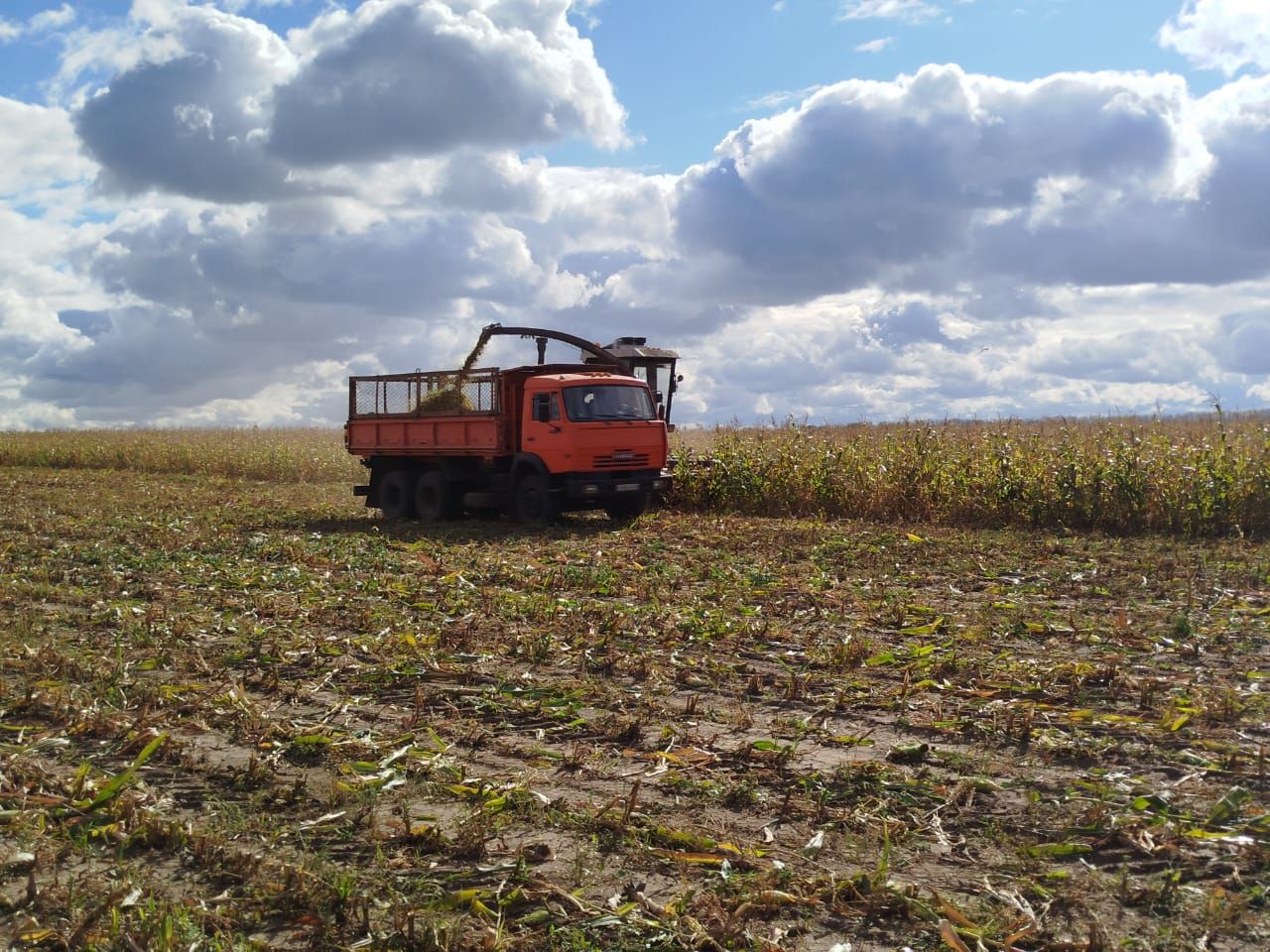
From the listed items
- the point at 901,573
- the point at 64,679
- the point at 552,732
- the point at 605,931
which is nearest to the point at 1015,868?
the point at 605,931

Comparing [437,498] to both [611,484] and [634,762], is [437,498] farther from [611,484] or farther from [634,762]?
[634,762]

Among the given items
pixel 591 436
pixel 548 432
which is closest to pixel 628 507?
pixel 591 436

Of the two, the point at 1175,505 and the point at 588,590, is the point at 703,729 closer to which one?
the point at 588,590

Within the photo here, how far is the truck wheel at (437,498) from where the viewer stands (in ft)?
65.6

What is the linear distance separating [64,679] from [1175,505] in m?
15.1

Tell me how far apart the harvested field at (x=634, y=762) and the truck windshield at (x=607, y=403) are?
6.52 metres

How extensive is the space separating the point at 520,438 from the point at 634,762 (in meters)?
13.4

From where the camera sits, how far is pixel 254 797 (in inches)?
199

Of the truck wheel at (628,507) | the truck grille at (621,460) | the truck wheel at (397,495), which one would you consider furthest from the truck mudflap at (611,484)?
the truck wheel at (397,495)

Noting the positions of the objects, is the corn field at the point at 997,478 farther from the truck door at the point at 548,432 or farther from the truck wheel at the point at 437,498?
the truck wheel at the point at 437,498

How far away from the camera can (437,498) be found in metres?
20.2

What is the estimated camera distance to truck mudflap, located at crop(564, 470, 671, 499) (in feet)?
59.1

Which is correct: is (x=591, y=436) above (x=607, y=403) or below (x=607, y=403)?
below

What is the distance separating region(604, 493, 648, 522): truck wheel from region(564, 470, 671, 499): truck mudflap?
0.87 feet
